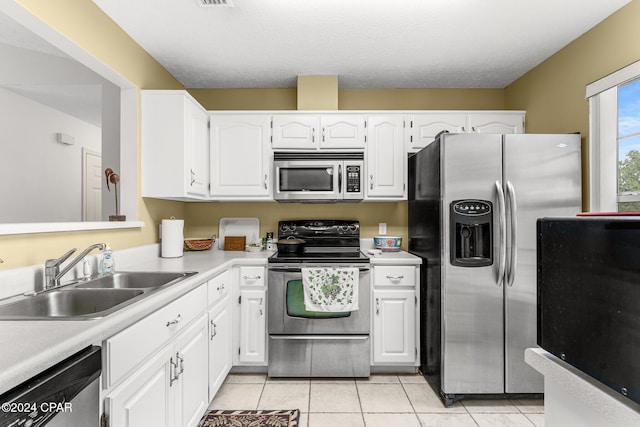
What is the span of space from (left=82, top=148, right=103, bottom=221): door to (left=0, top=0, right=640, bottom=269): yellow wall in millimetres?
2157

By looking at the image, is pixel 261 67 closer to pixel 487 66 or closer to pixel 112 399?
pixel 487 66

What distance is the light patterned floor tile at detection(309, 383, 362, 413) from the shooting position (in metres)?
2.21

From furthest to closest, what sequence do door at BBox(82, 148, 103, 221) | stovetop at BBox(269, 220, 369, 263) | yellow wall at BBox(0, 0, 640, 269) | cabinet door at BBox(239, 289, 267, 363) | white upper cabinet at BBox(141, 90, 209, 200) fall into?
1. door at BBox(82, 148, 103, 221)
2. stovetop at BBox(269, 220, 369, 263)
3. cabinet door at BBox(239, 289, 267, 363)
4. white upper cabinet at BBox(141, 90, 209, 200)
5. yellow wall at BBox(0, 0, 640, 269)

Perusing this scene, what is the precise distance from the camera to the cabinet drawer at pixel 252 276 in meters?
2.63

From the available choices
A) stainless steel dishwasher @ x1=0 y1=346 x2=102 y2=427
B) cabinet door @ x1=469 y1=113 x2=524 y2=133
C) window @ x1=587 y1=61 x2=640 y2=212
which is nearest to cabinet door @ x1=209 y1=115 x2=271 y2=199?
cabinet door @ x1=469 y1=113 x2=524 y2=133

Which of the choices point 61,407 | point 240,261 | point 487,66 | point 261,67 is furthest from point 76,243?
point 487,66

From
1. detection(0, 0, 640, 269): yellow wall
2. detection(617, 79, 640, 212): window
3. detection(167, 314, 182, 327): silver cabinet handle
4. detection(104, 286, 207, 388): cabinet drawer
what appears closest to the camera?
detection(104, 286, 207, 388): cabinet drawer

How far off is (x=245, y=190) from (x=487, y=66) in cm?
235

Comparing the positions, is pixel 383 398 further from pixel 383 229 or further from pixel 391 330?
pixel 383 229

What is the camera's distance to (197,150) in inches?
108

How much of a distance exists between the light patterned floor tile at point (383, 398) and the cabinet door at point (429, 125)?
197 centimetres

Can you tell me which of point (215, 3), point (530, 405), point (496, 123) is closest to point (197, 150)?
point (215, 3)

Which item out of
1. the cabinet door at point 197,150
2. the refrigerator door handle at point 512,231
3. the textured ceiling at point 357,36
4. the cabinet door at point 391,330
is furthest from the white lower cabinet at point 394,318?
the textured ceiling at point 357,36

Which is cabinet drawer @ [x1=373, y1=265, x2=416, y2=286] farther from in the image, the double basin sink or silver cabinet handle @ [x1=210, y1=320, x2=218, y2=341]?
the double basin sink
